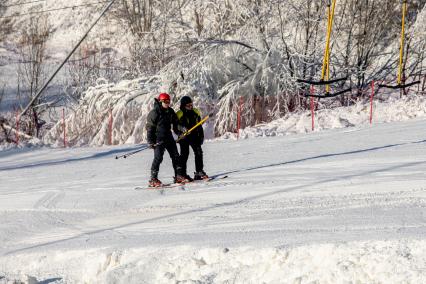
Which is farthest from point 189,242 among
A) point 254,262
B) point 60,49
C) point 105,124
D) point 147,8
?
point 60,49

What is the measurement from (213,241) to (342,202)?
2.64m

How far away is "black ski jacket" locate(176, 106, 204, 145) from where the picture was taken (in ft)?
40.0

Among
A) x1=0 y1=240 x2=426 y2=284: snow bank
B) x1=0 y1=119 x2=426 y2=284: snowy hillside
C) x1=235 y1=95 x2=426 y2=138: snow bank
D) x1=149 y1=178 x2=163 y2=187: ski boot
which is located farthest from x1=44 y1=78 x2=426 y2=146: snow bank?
x1=0 y1=240 x2=426 y2=284: snow bank

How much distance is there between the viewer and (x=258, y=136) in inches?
867

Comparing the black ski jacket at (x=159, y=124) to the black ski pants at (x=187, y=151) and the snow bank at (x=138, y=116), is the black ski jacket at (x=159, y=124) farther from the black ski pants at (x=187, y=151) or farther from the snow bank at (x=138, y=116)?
the snow bank at (x=138, y=116)

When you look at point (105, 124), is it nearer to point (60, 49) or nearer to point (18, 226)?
point (18, 226)

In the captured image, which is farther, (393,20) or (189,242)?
(393,20)

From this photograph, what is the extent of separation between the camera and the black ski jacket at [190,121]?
40.0 feet

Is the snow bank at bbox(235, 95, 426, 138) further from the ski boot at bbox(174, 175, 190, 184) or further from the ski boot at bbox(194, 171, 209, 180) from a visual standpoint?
the ski boot at bbox(174, 175, 190, 184)

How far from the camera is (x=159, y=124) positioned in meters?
12.0

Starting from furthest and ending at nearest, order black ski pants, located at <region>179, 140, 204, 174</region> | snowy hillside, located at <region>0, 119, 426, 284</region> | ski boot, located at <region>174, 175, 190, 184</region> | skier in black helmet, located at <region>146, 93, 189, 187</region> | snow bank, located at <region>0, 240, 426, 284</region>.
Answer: ski boot, located at <region>174, 175, 190, 184</region>, black ski pants, located at <region>179, 140, 204, 174</region>, skier in black helmet, located at <region>146, 93, 189, 187</region>, snowy hillside, located at <region>0, 119, 426, 284</region>, snow bank, located at <region>0, 240, 426, 284</region>

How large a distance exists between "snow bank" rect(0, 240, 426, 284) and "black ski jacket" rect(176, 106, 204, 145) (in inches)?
170

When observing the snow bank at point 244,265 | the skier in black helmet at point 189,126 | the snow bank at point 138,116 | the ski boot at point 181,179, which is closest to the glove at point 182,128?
the skier in black helmet at point 189,126

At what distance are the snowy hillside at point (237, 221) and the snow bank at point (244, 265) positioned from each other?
0.5 inches
